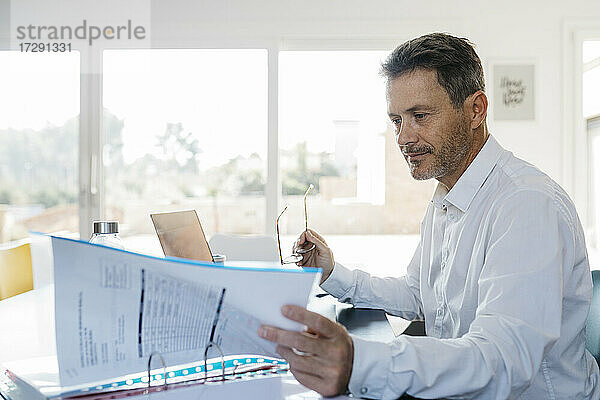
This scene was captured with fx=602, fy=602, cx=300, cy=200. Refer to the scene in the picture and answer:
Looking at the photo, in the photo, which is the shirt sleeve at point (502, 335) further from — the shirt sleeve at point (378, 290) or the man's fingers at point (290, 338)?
the shirt sleeve at point (378, 290)

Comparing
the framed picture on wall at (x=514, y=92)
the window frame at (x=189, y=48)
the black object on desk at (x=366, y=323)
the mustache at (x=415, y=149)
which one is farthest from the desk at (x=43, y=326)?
the framed picture on wall at (x=514, y=92)

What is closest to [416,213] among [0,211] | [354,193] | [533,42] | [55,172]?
[354,193]

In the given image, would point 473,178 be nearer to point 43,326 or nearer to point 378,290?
point 378,290

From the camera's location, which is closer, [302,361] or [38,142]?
[302,361]

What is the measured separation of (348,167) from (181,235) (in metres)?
2.99

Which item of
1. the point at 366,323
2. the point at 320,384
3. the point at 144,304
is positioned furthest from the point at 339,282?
the point at 144,304

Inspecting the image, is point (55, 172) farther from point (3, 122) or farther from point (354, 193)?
point (354, 193)

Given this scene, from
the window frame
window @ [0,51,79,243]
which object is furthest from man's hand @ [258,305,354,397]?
window @ [0,51,79,243]

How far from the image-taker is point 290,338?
2.78 ft

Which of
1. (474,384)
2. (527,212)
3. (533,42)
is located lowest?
(474,384)

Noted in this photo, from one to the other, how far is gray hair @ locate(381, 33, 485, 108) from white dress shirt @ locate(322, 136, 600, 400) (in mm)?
151

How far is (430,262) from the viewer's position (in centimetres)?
157

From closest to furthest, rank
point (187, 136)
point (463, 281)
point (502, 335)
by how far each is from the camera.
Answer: point (502, 335), point (463, 281), point (187, 136)

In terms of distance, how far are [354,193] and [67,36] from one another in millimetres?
Result: 2313
